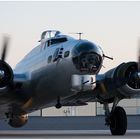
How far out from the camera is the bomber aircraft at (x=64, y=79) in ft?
66.3

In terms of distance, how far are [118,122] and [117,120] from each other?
0.13m

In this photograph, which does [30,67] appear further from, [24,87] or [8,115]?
[8,115]

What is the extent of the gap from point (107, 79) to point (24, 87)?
3.58m

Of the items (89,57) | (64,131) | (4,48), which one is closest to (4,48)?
(4,48)

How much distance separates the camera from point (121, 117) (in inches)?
946

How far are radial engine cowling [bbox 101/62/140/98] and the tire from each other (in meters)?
0.97

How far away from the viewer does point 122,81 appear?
2238 centimetres

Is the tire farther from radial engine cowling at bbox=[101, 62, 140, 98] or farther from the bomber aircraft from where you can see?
radial engine cowling at bbox=[101, 62, 140, 98]

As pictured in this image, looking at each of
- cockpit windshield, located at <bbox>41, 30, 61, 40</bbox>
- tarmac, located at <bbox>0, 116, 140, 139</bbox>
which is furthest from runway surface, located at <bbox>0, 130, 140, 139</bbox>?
cockpit windshield, located at <bbox>41, 30, 61, 40</bbox>

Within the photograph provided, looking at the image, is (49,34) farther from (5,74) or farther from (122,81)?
(122,81)

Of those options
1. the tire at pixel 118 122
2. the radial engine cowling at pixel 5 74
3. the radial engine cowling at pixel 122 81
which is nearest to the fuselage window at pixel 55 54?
the radial engine cowling at pixel 5 74

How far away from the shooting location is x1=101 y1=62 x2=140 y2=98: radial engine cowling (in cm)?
2230

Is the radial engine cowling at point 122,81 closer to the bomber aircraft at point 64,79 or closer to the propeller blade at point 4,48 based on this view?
the bomber aircraft at point 64,79

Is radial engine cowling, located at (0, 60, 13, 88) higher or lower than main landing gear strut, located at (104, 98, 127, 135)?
higher
